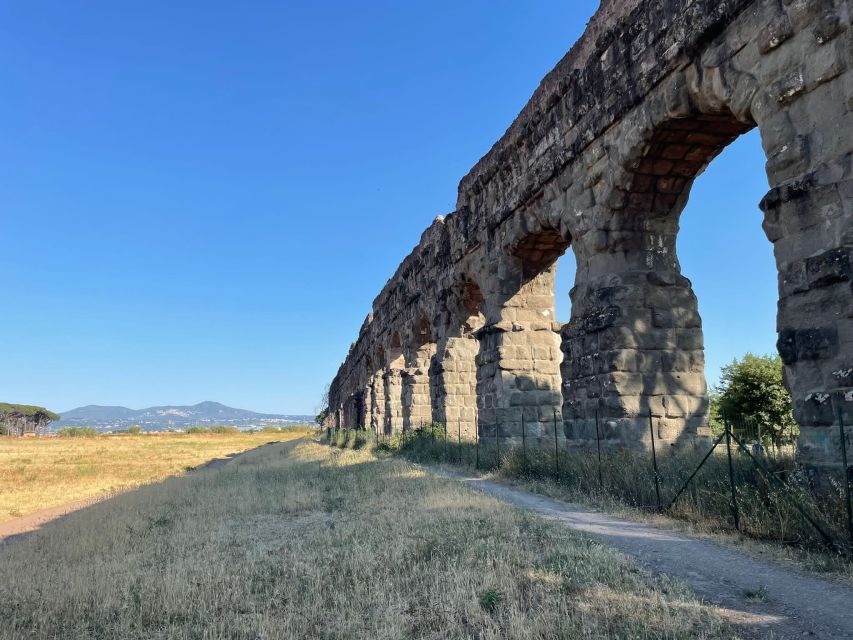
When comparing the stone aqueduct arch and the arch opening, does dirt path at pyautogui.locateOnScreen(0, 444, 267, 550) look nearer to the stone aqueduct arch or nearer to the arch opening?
the stone aqueduct arch

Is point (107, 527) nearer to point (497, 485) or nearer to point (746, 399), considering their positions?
point (497, 485)

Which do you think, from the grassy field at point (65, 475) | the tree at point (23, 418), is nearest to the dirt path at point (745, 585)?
the grassy field at point (65, 475)

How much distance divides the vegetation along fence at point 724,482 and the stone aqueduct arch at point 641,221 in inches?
15.8

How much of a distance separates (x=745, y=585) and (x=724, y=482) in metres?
2.43

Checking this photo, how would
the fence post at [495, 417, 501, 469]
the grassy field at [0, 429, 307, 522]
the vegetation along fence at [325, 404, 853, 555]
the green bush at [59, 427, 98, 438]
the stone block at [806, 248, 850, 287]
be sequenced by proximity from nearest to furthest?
the vegetation along fence at [325, 404, 853, 555], the stone block at [806, 248, 850, 287], the fence post at [495, 417, 501, 469], the grassy field at [0, 429, 307, 522], the green bush at [59, 427, 98, 438]

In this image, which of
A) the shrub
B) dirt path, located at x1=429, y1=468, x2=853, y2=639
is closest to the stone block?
dirt path, located at x1=429, y1=468, x2=853, y2=639

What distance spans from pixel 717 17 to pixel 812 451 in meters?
5.07

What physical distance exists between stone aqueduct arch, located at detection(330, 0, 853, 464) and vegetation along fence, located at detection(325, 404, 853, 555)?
0.40 m

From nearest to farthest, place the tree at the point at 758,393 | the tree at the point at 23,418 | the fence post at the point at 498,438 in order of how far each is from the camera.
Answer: the fence post at the point at 498,438, the tree at the point at 758,393, the tree at the point at 23,418

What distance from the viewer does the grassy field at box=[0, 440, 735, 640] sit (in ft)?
12.3

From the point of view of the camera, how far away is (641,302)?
9.49 meters

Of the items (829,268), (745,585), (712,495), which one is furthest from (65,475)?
(829,268)

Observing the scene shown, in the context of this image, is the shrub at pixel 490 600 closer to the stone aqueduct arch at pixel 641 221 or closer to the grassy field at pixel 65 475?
the stone aqueduct arch at pixel 641 221

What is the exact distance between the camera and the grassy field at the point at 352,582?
12.3 ft
